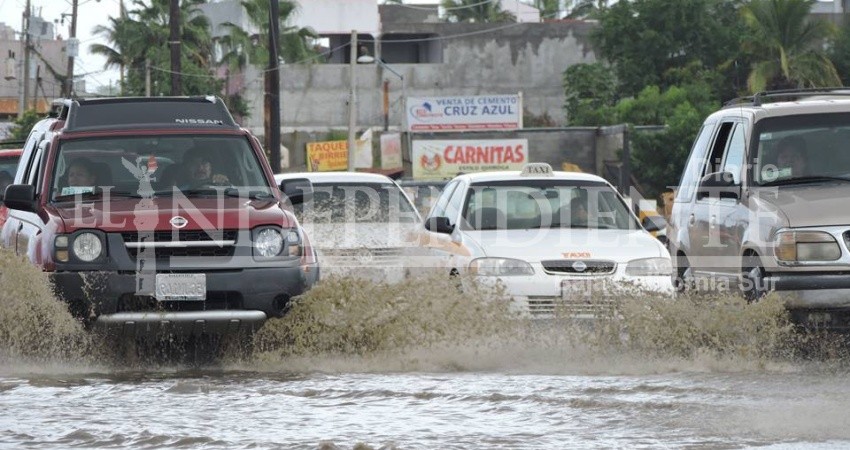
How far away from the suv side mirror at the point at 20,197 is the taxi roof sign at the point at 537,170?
5.07 m

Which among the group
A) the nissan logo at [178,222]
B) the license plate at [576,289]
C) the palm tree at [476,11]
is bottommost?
the license plate at [576,289]

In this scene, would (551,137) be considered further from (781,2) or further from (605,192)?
(605,192)

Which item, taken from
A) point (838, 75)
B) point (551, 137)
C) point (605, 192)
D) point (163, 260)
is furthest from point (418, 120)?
point (163, 260)

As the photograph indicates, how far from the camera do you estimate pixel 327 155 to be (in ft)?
182

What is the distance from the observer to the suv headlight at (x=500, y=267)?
12.6 metres

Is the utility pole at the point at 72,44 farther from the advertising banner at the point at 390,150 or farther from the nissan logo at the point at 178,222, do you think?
the nissan logo at the point at 178,222

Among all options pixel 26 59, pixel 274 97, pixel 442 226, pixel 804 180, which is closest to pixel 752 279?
pixel 804 180

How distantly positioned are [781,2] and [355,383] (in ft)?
156

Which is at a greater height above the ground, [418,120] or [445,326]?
[418,120]

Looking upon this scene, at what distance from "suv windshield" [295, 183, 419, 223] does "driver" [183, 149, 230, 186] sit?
13.3ft

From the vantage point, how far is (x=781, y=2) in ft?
179

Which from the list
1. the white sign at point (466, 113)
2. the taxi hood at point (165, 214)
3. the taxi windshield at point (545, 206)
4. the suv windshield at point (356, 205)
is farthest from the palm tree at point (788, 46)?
the taxi hood at point (165, 214)

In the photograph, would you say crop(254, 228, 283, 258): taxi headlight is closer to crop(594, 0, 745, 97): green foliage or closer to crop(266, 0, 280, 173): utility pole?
crop(266, 0, 280, 173): utility pole

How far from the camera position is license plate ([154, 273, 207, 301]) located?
33.7 feet
